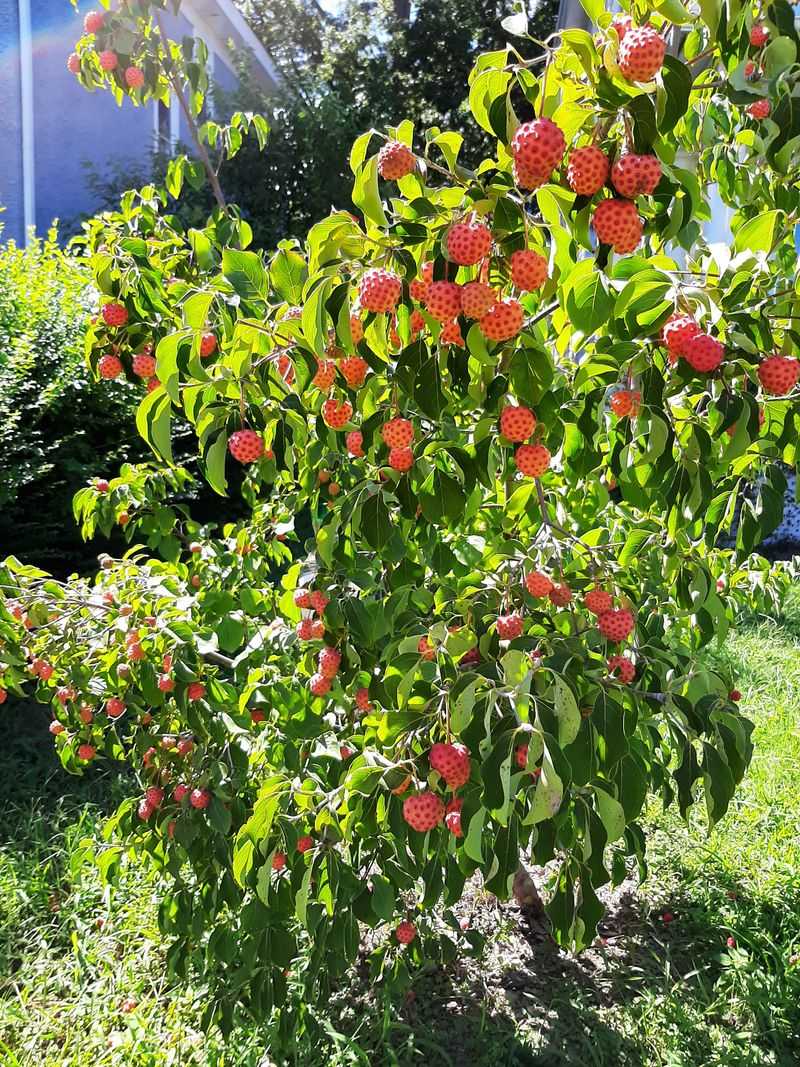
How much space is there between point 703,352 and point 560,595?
578 millimetres

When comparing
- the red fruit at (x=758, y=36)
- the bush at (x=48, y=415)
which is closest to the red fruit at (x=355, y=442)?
the red fruit at (x=758, y=36)

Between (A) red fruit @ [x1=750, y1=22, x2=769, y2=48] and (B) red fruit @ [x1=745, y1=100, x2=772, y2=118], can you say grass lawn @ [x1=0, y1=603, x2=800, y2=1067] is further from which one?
(A) red fruit @ [x1=750, y1=22, x2=769, y2=48]

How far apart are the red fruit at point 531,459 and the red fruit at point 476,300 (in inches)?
10.4

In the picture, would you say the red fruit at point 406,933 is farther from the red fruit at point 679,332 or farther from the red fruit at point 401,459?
the red fruit at point 679,332

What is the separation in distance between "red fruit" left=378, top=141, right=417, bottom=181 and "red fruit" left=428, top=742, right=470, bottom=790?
804 millimetres

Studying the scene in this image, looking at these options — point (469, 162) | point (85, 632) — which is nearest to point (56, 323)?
point (85, 632)

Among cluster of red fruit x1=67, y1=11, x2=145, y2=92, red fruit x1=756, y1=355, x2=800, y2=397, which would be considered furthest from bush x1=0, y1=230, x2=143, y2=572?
red fruit x1=756, y1=355, x2=800, y2=397

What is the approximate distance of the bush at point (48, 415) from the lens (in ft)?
13.1

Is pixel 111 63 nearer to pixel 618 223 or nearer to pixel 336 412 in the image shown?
pixel 336 412

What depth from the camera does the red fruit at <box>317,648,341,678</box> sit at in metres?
1.57

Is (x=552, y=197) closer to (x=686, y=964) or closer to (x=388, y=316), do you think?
(x=388, y=316)

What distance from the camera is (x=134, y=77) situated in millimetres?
2301

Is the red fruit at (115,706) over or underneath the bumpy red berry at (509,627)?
underneath

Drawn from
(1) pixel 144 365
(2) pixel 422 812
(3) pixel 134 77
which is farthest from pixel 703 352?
(3) pixel 134 77
